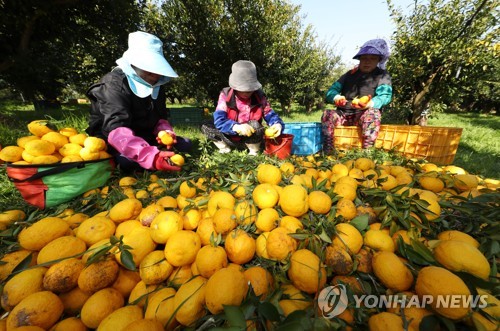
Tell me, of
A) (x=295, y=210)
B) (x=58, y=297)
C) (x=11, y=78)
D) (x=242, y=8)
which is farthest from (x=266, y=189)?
(x=11, y=78)

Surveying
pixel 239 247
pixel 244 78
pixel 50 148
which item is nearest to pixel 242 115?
pixel 244 78

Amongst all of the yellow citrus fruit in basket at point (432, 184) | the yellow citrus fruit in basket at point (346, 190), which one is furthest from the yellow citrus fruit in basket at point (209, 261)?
the yellow citrus fruit in basket at point (432, 184)

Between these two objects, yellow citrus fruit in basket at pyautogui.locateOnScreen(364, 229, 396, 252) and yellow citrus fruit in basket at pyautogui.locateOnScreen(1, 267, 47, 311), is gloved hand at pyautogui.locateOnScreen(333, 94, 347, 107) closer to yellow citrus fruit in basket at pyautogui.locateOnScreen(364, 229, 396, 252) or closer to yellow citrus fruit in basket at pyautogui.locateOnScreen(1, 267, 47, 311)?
yellow citrus fruit in basket at pyautogui.locateOnScreen(364, 229, 396, 252)

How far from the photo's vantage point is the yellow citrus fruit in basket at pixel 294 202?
117 cm

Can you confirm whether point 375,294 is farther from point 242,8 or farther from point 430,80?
point 242,8

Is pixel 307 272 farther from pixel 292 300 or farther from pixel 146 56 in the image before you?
pixel 146 56

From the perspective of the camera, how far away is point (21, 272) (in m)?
1.04

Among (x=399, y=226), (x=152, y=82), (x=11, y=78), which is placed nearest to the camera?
(x=399, y=226)

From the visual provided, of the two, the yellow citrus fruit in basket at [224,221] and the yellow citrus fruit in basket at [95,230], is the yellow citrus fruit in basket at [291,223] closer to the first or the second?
the yellow citrus fruit in basket at [224,221]

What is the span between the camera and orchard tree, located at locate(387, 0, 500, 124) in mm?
4477

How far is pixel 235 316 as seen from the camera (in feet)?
Result: 2.49

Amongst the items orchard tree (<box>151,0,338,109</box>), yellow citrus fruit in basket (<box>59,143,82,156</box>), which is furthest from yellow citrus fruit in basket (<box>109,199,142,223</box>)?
orchard tree (<box>151,0,338,109</box>)

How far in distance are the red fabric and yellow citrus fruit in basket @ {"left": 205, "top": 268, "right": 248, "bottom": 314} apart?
1.76 metres

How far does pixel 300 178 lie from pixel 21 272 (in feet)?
4.98
